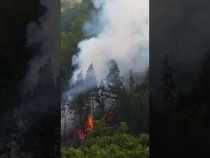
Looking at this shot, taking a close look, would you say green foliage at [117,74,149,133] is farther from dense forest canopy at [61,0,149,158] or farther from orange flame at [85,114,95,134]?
orange flame at [85,114,95,134]

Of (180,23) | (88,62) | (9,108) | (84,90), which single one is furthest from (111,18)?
(9,108)

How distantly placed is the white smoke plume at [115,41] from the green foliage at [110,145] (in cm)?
81

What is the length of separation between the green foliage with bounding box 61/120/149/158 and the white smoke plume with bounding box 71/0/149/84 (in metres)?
0.81

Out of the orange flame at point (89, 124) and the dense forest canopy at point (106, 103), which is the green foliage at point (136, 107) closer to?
the dense forest canopy at point (106, 103)

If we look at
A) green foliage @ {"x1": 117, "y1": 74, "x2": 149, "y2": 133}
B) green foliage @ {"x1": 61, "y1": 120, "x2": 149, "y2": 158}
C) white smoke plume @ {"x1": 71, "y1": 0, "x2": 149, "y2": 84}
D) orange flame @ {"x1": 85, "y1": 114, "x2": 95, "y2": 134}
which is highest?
white smoke plume @ {"x1": 71, "y1": 0, "x2": 149, "y2": 84}

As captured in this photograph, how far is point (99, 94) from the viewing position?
645 cm

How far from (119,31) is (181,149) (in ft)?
8.18

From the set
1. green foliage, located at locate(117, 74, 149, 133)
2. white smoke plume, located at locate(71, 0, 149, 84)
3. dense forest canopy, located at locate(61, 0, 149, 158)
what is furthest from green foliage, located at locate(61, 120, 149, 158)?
white smoke plume, located at locate(71, 0, 149, 84)

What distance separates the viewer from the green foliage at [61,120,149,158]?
6094 millimetres

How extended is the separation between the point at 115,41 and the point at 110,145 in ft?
5.11

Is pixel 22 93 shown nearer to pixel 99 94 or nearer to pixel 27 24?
pixel 27 24

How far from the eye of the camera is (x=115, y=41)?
6496 mm

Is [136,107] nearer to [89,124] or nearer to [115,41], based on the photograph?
[89,124]

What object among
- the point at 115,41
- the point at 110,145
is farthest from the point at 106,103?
the point at 115,41
